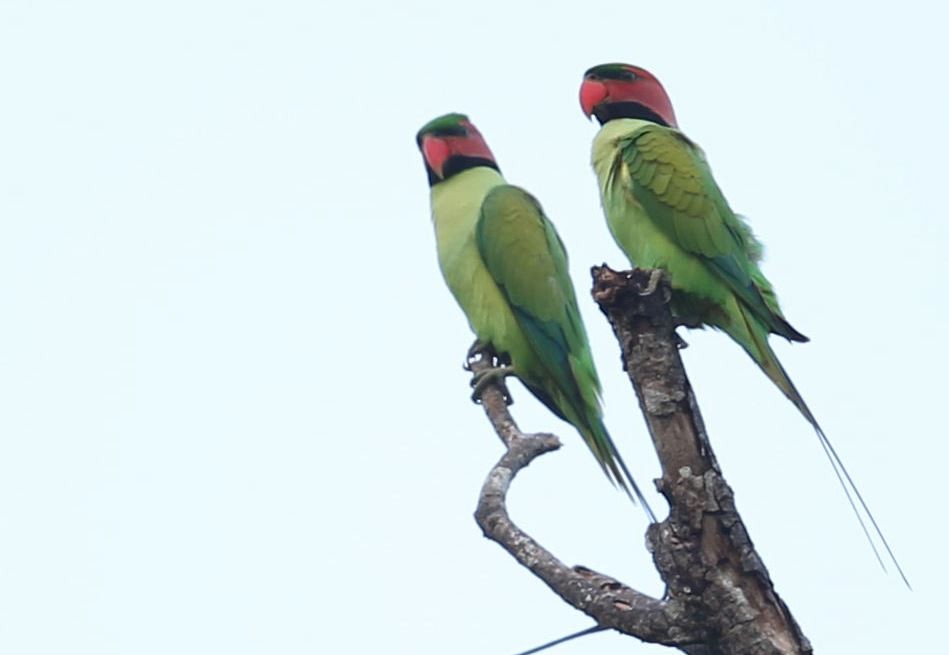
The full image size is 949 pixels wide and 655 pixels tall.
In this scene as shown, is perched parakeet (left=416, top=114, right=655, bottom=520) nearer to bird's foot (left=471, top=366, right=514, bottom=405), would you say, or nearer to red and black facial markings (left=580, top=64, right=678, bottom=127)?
bird's foot (left=471, top=366, right=514, bottom=405)

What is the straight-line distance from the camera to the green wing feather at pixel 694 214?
5.13 m

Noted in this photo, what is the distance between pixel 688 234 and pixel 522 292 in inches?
24.4

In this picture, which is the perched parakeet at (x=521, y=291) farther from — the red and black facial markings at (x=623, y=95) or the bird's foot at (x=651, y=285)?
the bird's foot at (x=651, y=285)

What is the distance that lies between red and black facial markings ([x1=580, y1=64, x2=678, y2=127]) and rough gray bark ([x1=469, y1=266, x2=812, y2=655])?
242cm

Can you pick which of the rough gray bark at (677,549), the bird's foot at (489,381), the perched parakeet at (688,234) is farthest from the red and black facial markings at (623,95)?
the rough gray bark at (677,549)

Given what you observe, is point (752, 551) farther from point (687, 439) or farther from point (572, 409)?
point (572, 409)

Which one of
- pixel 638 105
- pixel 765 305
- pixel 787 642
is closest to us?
pixel 787 642

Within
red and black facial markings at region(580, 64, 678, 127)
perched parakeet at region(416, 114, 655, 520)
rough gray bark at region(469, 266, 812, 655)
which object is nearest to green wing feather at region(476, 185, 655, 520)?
perched parakeet at region(416, 114, 655, 520)

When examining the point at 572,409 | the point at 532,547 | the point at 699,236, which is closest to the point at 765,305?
the point at 699,236

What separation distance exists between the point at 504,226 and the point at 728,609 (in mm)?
2458

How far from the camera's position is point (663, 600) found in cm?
326

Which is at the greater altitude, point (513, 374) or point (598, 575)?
point (513, 374)

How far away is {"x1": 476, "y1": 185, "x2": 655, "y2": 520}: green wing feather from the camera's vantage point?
5133mm

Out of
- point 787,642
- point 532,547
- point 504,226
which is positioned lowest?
point 787,642
